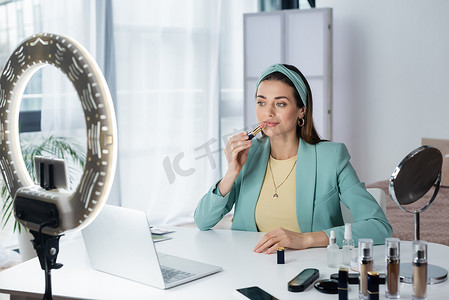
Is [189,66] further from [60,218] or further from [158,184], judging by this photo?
[60,218]

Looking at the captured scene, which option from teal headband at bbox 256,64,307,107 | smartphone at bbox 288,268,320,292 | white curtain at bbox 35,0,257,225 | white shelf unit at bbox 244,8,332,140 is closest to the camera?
smartphone at bbox 288,268,320,292

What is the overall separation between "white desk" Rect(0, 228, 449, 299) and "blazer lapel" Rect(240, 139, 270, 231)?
19cm

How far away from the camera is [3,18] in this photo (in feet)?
12.6

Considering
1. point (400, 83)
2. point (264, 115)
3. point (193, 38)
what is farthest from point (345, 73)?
point (264, 115)

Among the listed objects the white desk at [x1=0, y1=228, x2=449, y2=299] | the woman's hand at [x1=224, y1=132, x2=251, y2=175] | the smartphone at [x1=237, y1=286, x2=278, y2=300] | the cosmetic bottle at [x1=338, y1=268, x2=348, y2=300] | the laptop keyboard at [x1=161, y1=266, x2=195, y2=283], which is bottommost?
the white desk at [x1=0, y1=228, x2=449, y2=299]

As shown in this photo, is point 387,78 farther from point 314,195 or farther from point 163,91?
point 314,195

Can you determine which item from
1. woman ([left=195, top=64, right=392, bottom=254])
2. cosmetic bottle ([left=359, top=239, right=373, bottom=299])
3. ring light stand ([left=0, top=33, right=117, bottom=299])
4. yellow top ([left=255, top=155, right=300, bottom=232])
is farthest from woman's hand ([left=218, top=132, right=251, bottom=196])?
ring light stand ([left=0, top=33, right=117, bottom=299])

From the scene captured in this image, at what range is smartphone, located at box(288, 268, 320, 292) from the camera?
150 cm

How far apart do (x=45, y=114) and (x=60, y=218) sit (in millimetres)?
3206

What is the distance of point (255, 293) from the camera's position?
1489 millimetres

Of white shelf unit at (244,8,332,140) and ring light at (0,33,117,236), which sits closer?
ring light at (0,33,117,236)

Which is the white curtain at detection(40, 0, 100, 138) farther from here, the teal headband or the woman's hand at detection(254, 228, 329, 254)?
the woman's hand at detection(254, 228, 329, 254)

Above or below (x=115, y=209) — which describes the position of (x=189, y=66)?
above

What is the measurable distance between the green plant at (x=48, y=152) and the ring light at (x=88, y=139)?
2381 mm
